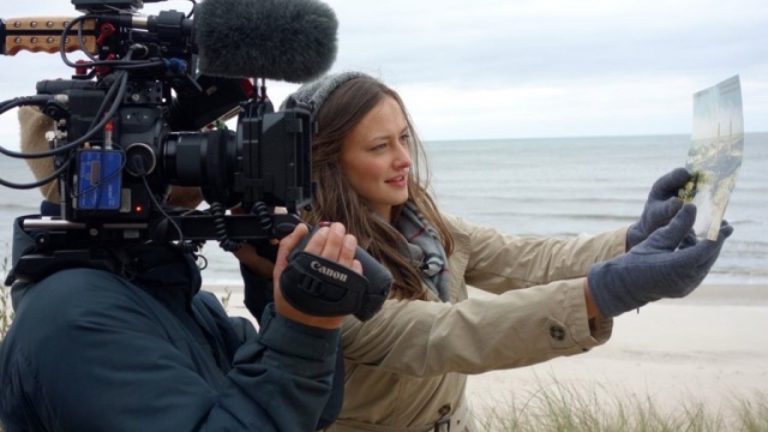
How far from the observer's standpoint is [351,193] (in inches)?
112

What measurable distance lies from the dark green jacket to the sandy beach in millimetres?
3609

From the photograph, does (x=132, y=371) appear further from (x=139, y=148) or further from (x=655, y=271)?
(x=655, y=271)

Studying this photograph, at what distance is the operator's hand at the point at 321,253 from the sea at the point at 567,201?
5.35m

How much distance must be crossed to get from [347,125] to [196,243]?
96 cm

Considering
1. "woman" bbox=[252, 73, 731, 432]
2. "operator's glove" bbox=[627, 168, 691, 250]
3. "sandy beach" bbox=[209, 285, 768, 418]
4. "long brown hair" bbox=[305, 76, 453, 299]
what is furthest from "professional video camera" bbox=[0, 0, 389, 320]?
"sandy beach" bbox=[209, 285, 768, 418]

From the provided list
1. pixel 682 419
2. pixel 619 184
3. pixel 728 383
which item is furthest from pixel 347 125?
pixel 619 184

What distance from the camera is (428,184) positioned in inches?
127

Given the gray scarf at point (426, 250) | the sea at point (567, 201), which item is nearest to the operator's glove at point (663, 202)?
the gray scarf at point (426, 250)

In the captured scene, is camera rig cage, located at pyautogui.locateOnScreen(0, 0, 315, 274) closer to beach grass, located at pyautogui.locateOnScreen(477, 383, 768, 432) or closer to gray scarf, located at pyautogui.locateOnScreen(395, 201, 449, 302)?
gray scarf, located at pyautogui.locateOnScreen(395, 201, 449, 302)

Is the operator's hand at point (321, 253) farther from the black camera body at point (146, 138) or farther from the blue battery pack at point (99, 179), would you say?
the blue battery pack at point (99, 179)

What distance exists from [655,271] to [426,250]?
0.83 m

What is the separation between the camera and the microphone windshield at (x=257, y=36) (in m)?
1.92

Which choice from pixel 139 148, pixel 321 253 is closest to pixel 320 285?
pixel 321 253

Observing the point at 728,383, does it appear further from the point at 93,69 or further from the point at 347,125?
the point at 93,69
